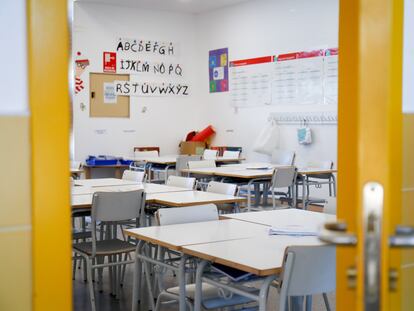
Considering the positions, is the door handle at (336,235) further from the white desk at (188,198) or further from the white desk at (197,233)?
the white desk at (188,198)

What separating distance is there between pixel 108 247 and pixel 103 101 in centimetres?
655

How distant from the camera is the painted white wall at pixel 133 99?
10.1m

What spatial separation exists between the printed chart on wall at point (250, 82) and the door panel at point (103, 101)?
1935 mm

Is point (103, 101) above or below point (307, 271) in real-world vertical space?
above

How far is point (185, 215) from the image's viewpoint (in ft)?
11.5

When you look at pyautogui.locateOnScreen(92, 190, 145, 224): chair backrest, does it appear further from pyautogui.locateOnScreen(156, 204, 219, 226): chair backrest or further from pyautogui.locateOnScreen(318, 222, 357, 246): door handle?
pyautogui.locateOnScreen(318, 222, 357, 246): door handle

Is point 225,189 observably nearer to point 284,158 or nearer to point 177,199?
point 177,199

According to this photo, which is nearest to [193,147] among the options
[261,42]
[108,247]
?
[261,42]

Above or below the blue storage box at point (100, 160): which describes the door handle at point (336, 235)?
above

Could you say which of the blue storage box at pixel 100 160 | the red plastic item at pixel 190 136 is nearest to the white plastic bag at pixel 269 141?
the red plastic item at pixel 190 136

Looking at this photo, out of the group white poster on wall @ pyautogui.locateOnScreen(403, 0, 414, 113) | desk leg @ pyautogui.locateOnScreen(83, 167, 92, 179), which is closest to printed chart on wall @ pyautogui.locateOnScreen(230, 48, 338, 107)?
desk leg @ pyautogui.locateOnScreen(83, 167, 92, 179)

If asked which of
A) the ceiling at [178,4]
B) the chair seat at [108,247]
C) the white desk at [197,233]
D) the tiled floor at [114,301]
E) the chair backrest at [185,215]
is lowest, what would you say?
the tiled floor at [114,301]

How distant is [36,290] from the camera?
1.58 metres

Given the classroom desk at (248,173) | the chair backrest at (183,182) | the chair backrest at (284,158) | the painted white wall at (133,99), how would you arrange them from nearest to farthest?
1. the chair backrest at (183,182)
2. the classroom desk at (248,173)
3. the chair backrest at (284,158)
4. the painted white wall at (133,99)
